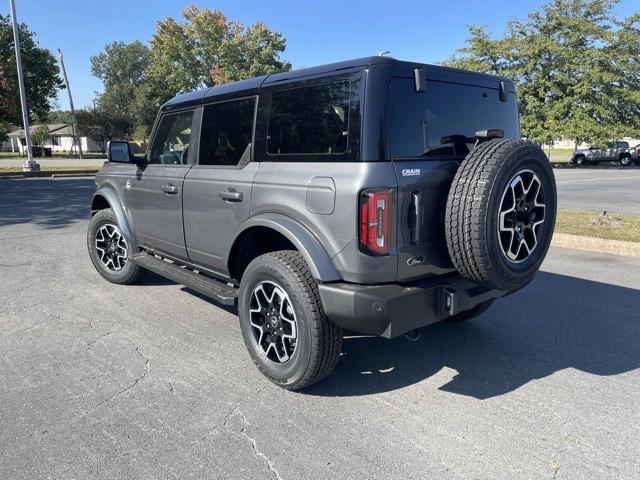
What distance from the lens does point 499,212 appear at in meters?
2.79

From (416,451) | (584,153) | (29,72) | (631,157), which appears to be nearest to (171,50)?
(29,72)

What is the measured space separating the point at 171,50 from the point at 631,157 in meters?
35.8

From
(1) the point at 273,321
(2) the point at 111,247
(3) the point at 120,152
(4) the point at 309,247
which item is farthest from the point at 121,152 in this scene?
(4) the point at 309,247

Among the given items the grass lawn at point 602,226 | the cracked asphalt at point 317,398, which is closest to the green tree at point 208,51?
the grass lawn at point 602,226

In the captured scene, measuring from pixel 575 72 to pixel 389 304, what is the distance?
3328cm

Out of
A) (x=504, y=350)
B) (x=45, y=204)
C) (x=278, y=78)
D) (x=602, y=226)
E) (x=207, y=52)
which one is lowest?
(x=504, y=350)

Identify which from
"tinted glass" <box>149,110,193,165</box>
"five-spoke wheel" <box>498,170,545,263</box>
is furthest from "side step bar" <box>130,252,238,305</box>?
"five-spoke wheel" <box>498,170,545,263</box>

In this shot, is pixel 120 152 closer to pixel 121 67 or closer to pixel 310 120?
pixel 310 120

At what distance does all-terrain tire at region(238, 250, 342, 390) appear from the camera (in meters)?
2.92

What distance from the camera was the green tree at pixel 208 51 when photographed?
127ft

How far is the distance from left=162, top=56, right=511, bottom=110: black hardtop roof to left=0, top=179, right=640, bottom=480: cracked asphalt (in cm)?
196

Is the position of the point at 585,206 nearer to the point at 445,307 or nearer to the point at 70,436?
the point at 445,307

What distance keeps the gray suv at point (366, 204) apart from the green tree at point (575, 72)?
100 feet

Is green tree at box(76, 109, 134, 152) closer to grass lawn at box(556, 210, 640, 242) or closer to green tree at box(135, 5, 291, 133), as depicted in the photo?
green tree at box(135, 5, 291, 133)
